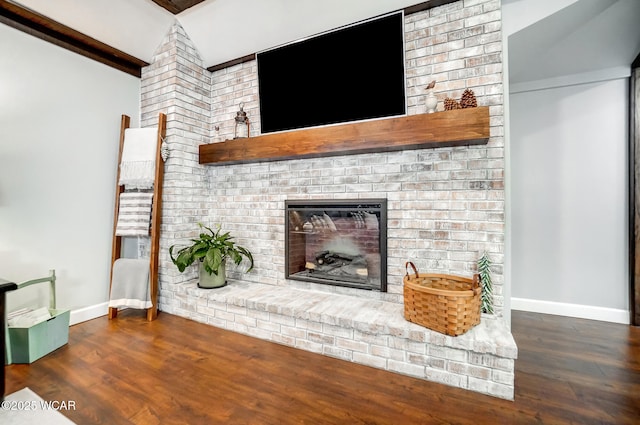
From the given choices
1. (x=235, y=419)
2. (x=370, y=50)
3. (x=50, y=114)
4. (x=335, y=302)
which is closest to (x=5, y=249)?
(x=50, y=114)

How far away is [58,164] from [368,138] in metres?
2.65

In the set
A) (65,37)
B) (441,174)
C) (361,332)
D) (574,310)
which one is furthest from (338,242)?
(65,37)

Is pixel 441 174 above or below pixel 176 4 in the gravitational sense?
below

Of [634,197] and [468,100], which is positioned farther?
[634,197]

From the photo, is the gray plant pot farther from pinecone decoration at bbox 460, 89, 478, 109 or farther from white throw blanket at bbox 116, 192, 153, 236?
pinecone decoration at bbox 460, 89, 478, 109

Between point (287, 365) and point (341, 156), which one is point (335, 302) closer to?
point (287, 365)

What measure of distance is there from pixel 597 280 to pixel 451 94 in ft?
7.76

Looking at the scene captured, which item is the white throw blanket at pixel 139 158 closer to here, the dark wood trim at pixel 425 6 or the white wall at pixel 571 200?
the dark wood trim at pixel 425 6

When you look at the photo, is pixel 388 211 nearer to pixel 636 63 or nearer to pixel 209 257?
pixel 209 257

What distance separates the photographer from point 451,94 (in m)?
2.29

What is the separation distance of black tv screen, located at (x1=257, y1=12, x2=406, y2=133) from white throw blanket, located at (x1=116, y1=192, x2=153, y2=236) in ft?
4.45

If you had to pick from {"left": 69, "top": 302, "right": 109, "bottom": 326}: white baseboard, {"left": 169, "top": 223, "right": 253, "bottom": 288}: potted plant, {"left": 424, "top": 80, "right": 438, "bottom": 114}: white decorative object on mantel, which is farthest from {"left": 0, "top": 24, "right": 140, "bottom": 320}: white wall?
{"left": 424, "top": 80, "right": 438, "bottom": 114}: white decorative object on mantel

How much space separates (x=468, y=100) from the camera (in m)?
2.11

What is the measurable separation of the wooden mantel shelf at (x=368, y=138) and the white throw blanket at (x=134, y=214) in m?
0.79
